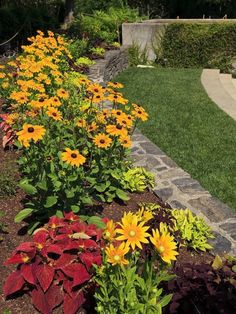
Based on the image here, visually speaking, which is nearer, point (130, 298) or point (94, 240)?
point (130, 298)

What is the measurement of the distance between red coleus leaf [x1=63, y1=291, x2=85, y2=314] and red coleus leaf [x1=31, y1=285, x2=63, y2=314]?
77mm

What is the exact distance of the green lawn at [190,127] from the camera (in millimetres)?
6340

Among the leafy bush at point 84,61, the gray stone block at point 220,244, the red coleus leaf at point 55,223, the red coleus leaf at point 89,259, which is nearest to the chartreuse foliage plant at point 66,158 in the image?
the red coleus leaf at point 55,223

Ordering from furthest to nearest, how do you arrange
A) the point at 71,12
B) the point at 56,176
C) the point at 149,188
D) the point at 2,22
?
the point at 71,12 < the point at 2,22 < the point at 149,188 < the point at 56,176

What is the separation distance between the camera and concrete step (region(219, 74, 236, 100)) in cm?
1123

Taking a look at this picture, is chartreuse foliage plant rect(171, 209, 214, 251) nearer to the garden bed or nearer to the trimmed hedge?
the garden bed

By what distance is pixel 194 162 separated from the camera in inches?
262

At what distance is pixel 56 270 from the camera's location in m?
3.13

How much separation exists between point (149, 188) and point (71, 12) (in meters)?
14.4

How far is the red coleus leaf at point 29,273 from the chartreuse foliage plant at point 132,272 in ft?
2.11

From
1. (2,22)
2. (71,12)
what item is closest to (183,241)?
(2,22)

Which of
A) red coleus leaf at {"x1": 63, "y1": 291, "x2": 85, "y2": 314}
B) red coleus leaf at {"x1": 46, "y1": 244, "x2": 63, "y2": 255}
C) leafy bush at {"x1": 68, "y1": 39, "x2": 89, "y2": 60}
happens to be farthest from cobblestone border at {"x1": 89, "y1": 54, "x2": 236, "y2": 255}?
leafy bush at {"x1": 68, "y1": 39, "x2": 89, "y2": 60}

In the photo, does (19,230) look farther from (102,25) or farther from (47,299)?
(102,25)

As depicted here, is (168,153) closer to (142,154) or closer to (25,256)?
(142,154)
